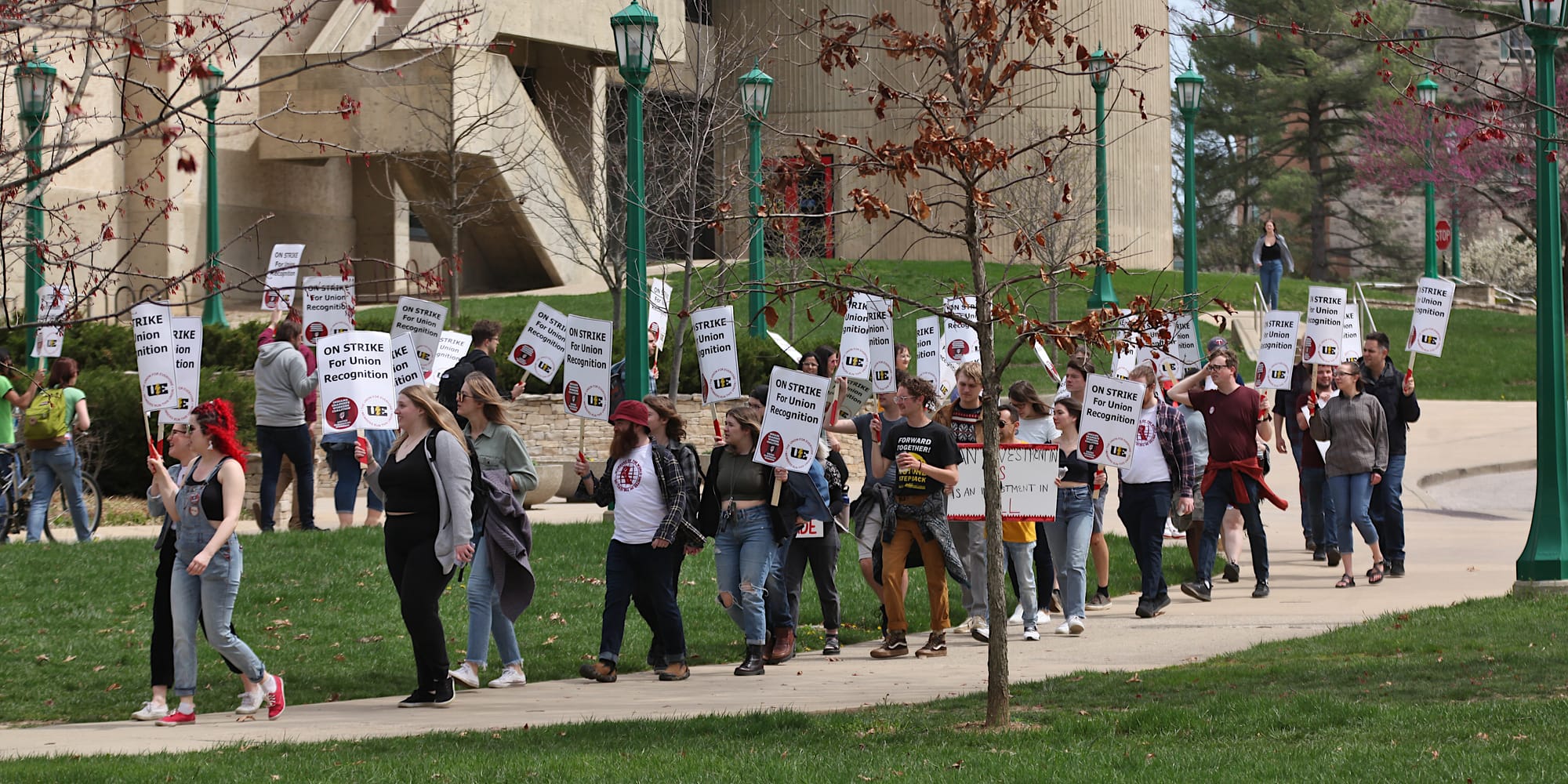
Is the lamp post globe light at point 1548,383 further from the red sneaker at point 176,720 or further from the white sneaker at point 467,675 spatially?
the red sneaker at point 176,720

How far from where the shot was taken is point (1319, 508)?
49.2ft

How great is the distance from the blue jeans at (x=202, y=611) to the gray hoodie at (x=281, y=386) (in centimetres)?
581

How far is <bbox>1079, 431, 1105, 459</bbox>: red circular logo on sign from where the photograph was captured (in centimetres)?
1157

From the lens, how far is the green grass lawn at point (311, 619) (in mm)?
10188

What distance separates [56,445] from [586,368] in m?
5.32

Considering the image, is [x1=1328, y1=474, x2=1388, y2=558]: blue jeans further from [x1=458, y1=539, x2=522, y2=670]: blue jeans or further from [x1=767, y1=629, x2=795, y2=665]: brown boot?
[x1=458, y1=539, x2=522, y2=670]: blue jeans

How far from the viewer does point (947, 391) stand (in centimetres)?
1678

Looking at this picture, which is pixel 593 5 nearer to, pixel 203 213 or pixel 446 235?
pixel 446 235

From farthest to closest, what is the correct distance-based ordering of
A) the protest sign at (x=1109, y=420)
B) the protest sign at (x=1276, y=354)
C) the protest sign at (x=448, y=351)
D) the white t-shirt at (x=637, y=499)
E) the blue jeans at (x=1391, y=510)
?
→ the protest sign at (x=448, y=351) → the protest sign at (x=1276, y=354) → the blue jeans at (x=1391, y=510) → the protest sign at (x=1109, y=420) → the white t-shirt at (x=637, y=499)

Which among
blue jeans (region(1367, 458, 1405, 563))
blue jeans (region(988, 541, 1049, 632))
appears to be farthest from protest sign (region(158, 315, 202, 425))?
blue jeans (region(1367, 458, 1405, 563))

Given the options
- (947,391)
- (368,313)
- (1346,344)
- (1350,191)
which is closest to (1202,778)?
(947,391)

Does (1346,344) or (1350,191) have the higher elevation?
(1350,191)

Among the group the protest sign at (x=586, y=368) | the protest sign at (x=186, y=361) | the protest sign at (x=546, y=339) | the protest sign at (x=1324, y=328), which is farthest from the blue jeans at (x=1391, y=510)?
the protest sign at (x=186, y=361)

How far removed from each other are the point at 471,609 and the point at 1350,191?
61.4 meters
